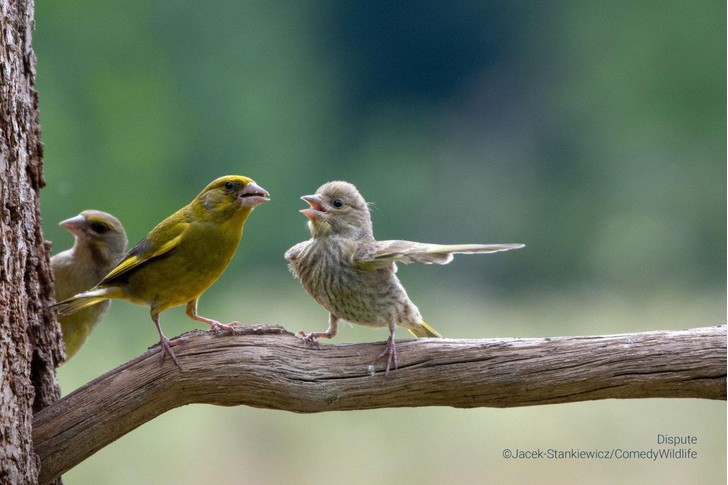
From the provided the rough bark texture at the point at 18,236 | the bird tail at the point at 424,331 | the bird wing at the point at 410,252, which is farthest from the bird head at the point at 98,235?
the bird tail at the point at 424,331

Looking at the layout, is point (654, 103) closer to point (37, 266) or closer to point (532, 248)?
point (532, 248)

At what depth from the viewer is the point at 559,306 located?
6.70 m

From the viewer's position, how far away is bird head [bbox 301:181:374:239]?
3.66 metres

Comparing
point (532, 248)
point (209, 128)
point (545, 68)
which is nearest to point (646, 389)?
point (532, 248)

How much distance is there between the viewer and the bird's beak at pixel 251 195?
3.39 metres

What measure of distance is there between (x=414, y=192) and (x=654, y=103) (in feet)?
8.28

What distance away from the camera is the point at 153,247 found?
3.46 meters

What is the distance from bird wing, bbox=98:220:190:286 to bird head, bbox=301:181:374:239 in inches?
18.7

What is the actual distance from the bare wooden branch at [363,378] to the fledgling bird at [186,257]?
0.26 m

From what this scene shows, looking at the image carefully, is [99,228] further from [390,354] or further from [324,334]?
[390,354]

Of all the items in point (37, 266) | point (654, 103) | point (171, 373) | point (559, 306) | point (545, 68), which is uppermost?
point (545, 68)

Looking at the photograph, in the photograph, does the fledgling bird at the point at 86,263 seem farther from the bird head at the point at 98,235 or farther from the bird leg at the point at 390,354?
the bird leg at the point at 390,354

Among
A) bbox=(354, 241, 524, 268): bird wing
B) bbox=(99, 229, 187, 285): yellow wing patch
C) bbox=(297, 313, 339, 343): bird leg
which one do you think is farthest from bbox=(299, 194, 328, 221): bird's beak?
bbox=(99, 229, 187, 285): yellow wing patch

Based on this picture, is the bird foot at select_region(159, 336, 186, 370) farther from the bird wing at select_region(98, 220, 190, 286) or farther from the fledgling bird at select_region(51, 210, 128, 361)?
the fledgling bird at select_region(51, 210, 128, 361)
